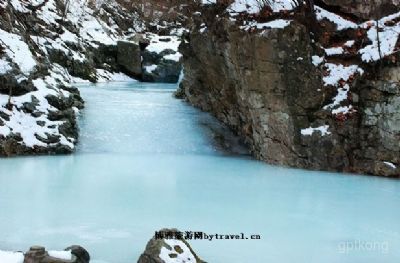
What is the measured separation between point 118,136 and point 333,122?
21.7ft

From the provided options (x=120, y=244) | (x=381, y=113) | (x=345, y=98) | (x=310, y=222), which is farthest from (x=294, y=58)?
(x=120, y=244)

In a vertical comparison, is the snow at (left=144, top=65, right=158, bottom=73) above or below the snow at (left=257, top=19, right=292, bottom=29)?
below

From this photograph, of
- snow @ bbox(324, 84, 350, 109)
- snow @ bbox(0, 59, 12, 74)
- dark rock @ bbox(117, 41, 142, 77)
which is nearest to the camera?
snow @ bbox(324, 84, 350, 109)

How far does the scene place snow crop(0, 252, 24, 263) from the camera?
488cm

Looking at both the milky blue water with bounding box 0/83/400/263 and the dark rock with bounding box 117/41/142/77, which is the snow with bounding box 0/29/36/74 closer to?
the milky blue water with bounding box 0/83/400/263

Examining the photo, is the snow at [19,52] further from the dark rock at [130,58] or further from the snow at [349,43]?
the dark rock at [130,58]

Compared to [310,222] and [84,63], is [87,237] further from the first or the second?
[84,63]

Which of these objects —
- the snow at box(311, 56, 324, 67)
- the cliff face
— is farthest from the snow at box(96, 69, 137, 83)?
the snow at box(311, 56, 324, 67)

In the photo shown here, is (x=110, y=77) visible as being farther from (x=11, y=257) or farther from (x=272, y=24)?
(x=11, y=257)

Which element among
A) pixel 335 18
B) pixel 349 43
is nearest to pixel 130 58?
pixel 335 18

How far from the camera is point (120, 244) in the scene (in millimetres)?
6168

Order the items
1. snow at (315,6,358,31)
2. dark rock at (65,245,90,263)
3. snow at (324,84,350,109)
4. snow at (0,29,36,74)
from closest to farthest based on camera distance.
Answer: dark rock at (65,245,90,263), snow at (324,84,350,109), snow at (315,6,358,31), snow at (0,29,36,74)

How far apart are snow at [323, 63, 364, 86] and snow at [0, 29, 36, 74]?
889 cm

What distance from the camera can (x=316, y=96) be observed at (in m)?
12.1
